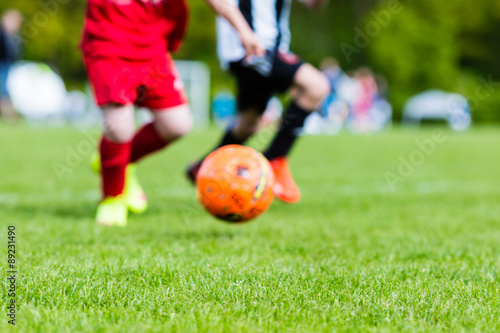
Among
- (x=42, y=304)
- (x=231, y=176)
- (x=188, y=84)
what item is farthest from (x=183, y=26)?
(x=188, y=84)

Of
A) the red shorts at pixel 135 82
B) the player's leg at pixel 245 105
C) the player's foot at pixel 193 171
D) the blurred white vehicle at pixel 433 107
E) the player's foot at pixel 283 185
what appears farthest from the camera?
the blurred white vehicle at pixel 433 107

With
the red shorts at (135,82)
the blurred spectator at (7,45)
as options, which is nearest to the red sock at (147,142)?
the red shorts at (135,82)

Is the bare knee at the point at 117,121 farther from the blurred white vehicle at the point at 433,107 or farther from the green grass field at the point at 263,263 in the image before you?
the blurred white vehicle at the point at 433,107

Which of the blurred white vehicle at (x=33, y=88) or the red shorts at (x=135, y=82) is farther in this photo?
the blurred white vehicle at (x=33, y=88)

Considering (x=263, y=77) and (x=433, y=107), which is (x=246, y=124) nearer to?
(x=263, y=77)

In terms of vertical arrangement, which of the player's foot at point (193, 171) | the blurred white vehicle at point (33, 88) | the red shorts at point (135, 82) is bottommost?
the blurred white vehicle at point (33, 88)

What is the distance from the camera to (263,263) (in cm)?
256

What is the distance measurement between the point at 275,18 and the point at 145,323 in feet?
9.29

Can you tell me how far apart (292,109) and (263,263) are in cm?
181

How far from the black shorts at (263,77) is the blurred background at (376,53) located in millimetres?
19008

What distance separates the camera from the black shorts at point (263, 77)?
4.02m

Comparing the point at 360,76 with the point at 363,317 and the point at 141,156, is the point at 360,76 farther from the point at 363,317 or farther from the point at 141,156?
the point at 363,317

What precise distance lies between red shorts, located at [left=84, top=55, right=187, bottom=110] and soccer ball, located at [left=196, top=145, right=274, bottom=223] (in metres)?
0.65

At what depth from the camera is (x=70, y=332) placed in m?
1.67
